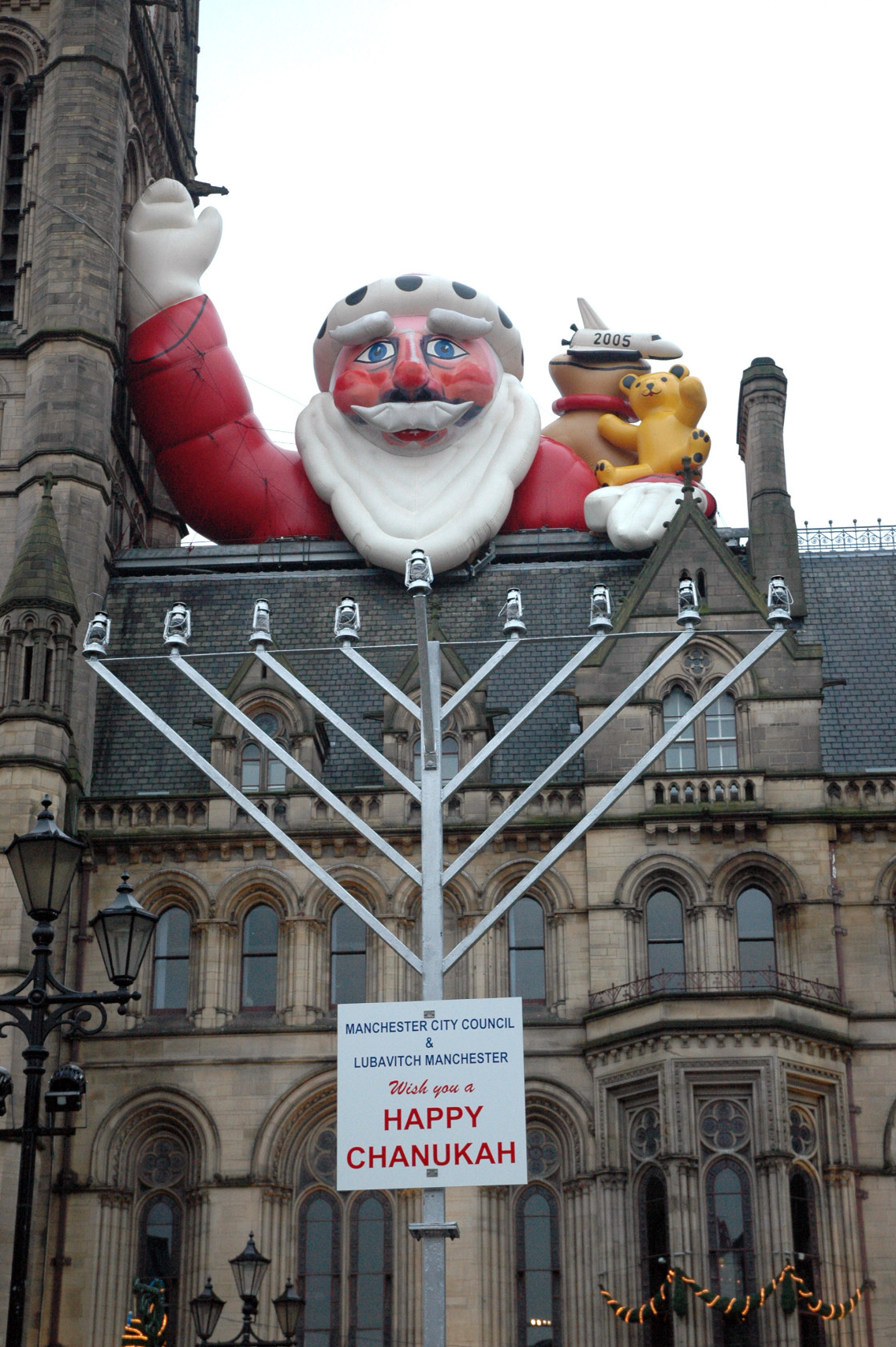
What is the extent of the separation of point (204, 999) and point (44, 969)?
17738mm

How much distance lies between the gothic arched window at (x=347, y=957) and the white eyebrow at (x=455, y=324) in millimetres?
12293

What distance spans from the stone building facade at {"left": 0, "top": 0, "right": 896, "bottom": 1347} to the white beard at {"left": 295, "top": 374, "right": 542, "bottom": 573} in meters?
1.10

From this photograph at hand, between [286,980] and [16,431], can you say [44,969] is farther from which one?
[16,431]

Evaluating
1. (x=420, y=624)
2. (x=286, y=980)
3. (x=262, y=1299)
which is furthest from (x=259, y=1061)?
(x=420, y=624)

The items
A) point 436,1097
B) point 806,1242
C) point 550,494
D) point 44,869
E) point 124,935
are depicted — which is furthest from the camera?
point 550,494

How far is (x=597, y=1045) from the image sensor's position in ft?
100

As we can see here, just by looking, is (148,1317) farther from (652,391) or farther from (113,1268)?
(652,391)

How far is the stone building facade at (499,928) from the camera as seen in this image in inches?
1160

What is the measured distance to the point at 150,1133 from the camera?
31.7m

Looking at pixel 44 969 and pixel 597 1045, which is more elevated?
pixel 597 1045

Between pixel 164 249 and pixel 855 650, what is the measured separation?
16.5m

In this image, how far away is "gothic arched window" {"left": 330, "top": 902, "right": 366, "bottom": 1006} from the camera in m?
32.5

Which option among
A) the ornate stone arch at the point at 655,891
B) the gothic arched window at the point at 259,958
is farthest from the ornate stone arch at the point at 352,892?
the ornate stone arch at the point at 655,891

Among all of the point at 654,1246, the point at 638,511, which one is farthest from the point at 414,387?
the point at 654,1246
